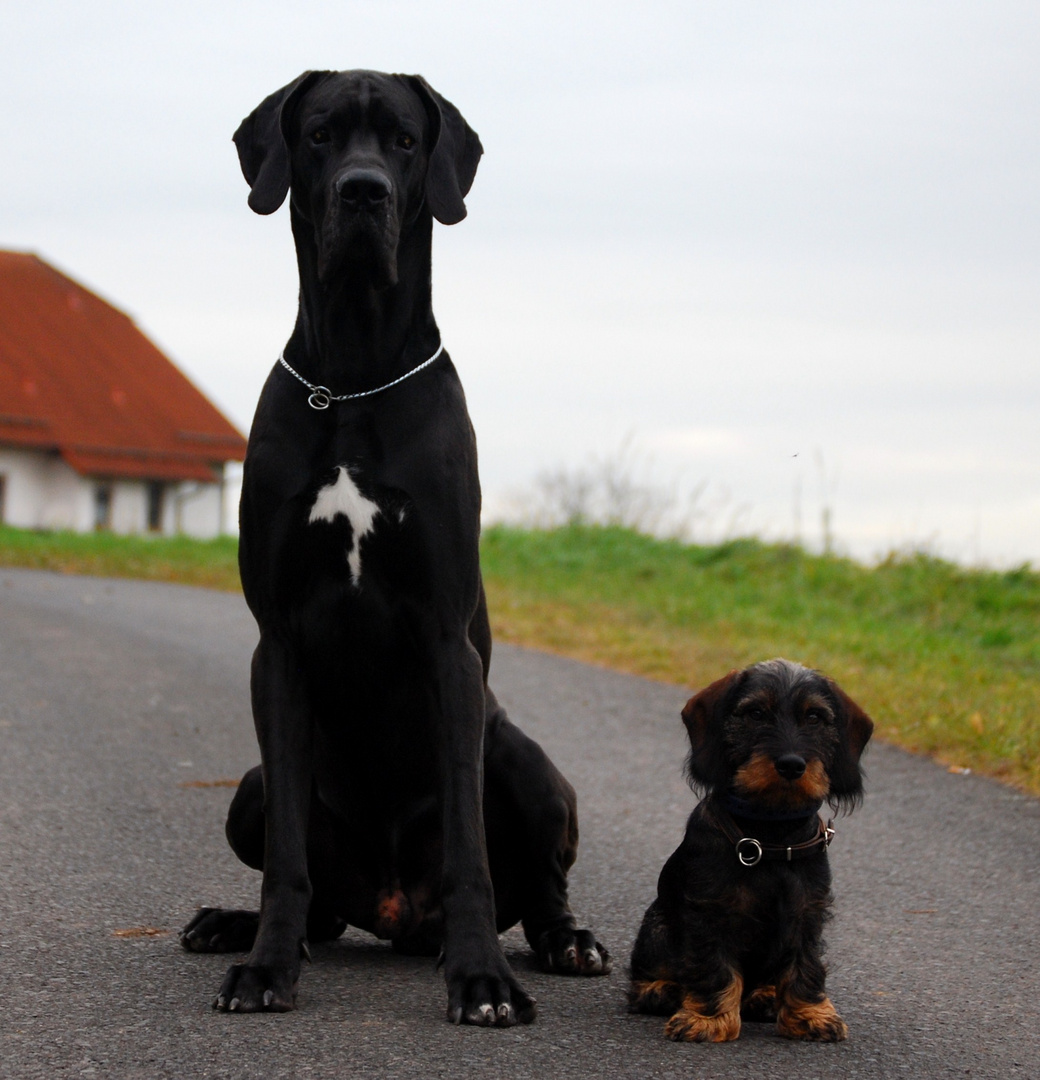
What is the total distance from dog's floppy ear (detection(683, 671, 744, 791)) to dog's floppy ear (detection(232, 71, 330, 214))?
1.72 m

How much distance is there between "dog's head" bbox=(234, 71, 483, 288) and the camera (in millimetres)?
3773

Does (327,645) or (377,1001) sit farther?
(327,645)

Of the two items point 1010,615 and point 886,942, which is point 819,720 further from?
point 1010,615

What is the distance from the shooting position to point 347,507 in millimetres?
3770

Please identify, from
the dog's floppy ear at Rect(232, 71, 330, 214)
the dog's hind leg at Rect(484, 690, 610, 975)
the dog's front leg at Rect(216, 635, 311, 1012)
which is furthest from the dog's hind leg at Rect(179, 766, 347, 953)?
the dog's floppy ear at Rect(232, 71, 330, 214)

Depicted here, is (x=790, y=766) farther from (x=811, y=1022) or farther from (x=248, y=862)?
(x=248, y=862)

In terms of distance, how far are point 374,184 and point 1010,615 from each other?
1056 cm

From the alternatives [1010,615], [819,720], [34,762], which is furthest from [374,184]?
[1010,615]

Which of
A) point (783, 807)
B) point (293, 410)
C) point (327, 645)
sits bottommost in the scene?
point (783, 807)

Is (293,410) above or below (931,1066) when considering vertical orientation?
above

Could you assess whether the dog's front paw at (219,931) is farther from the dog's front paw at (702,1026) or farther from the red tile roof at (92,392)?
the red tile roof at (92,392)

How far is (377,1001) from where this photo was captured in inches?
143

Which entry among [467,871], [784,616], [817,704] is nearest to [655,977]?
[467,871]

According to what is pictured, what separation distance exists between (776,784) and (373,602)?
113cm
